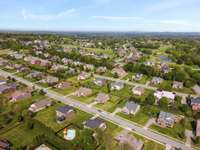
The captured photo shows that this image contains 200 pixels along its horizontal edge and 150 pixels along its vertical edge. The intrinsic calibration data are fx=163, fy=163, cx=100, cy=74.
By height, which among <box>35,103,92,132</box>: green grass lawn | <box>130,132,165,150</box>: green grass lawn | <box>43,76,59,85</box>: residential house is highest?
<box>43,76,59,85</box>: residential house

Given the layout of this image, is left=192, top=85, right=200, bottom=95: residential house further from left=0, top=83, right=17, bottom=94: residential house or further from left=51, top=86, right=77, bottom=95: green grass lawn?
left=0, top=83, right=17, bottom=94: residential house

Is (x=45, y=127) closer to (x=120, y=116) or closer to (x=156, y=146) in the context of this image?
(x=120, y=116)

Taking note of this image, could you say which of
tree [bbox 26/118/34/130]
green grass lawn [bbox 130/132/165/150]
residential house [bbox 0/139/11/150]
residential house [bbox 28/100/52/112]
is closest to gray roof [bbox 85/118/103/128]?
green grass lawn [bbox 130/132/165/150]

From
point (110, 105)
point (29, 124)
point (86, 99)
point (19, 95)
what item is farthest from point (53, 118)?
point (110, 105)

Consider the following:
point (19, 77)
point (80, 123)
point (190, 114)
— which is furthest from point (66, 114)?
point (19, 77)

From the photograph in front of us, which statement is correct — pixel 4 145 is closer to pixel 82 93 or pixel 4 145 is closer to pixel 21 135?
pixel 21 135

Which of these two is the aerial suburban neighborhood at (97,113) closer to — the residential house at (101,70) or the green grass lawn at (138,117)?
the green grass lawn at (138,117)

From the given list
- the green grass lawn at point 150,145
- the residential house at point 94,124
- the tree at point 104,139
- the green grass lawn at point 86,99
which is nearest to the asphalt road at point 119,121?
the green grass lawn at point 150,145
